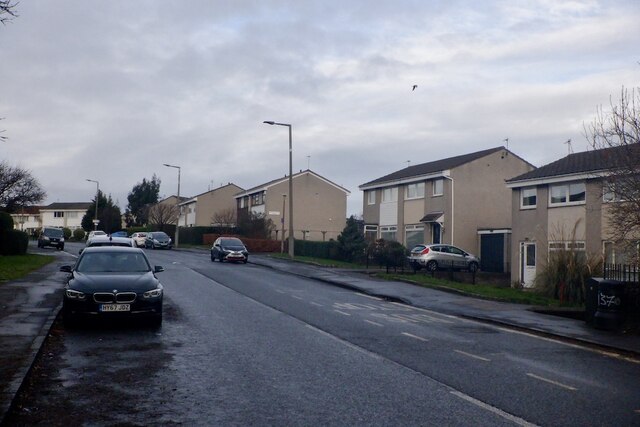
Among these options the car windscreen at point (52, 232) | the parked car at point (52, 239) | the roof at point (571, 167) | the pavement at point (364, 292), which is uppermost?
the roof at point (571, 167)

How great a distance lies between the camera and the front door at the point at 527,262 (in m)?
33.8

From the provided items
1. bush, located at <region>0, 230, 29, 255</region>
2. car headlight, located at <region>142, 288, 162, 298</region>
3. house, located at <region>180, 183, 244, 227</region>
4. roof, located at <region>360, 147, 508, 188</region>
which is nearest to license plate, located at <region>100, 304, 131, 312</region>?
car headlight, located at <region>142, 288, 162, 298</region>

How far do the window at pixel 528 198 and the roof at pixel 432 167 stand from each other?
9.19 metres

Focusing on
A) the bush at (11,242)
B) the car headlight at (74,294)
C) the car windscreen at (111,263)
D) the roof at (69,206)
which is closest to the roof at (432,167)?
the bush at (11,242)

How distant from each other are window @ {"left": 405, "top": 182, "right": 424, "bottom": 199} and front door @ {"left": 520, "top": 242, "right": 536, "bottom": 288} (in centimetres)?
1305

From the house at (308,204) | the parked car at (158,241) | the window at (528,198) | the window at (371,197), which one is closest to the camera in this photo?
the window at (528,198)

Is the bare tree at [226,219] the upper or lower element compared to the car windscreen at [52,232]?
upper

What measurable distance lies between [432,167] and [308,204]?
26.1m

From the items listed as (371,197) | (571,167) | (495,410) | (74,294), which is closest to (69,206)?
(371,197)

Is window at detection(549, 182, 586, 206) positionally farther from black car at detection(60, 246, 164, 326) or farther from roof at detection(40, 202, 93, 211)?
roof at detection(40, 202, 93, 211)

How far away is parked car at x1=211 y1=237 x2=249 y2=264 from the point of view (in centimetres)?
4047

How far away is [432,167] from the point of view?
48375 millimetres

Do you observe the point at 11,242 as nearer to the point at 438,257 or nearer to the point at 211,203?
the point at 438,257

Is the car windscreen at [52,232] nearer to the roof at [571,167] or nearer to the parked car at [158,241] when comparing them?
the parked car at [158,241]
